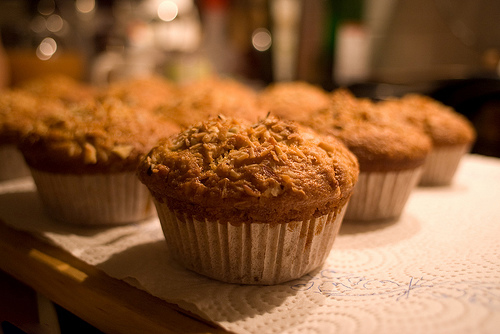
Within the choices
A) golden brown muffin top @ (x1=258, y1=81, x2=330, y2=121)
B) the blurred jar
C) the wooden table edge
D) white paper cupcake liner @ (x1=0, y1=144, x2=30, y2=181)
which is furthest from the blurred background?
the wooden table edge

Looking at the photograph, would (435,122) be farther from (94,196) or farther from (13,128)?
(13,128)

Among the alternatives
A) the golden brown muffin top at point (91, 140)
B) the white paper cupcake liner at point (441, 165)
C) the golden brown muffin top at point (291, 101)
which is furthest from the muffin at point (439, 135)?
the golden brown muffin top at point (91, 140)

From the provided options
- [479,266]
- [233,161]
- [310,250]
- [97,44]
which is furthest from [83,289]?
[97,44]

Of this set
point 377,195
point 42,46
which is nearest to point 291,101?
point 377,195

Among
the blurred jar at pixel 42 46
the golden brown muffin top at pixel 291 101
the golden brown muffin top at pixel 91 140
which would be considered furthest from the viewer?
the blurred jar at pixel 42 46

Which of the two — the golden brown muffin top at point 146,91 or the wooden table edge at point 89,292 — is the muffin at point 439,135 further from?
the wooden table edge at point 89,292

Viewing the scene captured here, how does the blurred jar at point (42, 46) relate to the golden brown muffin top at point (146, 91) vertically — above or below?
above
